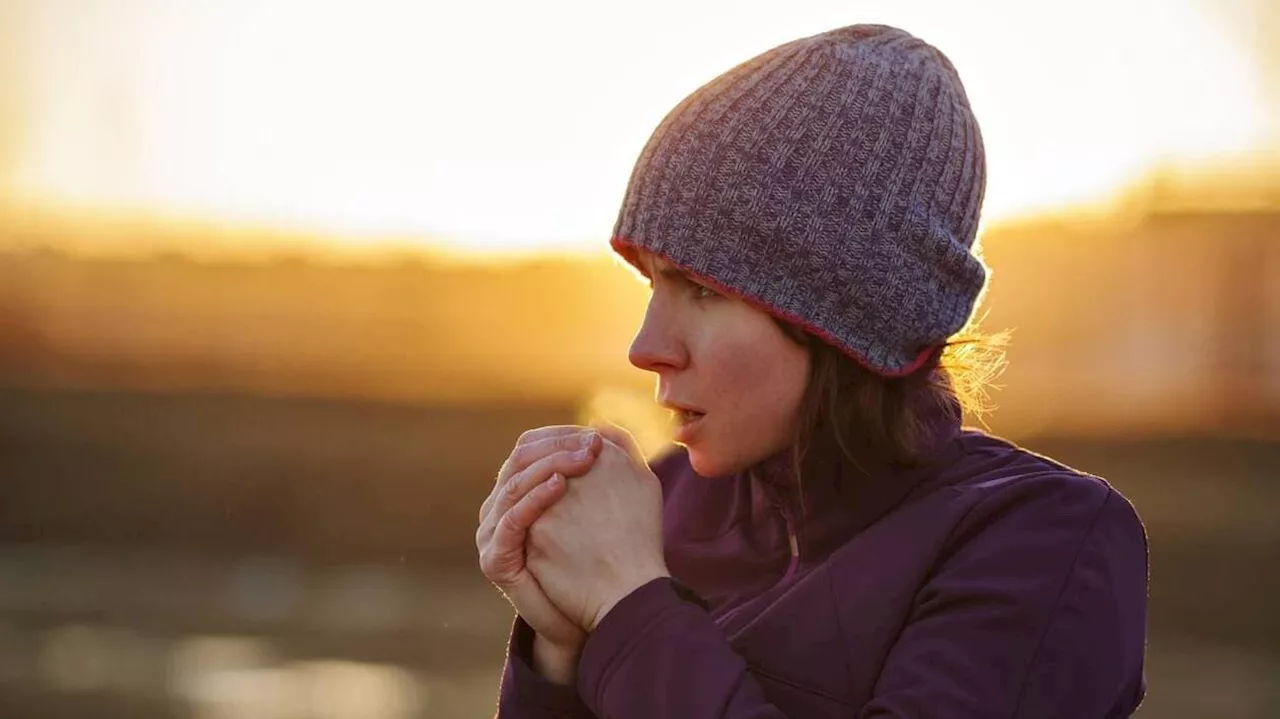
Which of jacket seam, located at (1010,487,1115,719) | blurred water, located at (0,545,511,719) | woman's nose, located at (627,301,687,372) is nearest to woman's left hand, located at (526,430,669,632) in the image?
woman's nose, located at (627,301,687,372)

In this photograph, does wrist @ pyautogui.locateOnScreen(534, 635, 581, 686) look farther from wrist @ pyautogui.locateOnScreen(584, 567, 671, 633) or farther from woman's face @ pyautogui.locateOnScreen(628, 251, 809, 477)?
woman's face @ pyautogui.locateOnScreen(628, 251, 809, 477)

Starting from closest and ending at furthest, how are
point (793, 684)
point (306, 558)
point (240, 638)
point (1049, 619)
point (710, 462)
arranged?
point (1049, 619), point (793, 684), point (710, 462), point (240, 638), point (306, 558)

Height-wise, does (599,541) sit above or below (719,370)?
below

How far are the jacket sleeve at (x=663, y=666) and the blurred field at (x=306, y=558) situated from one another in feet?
14.8

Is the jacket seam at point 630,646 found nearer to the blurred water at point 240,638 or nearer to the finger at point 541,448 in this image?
the finger at point 541,448

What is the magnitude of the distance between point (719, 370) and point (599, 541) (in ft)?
0.70

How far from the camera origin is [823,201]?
1.58 meters

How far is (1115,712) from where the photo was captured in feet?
4.70

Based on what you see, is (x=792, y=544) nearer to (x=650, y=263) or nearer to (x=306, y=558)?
(x=650, y=263)

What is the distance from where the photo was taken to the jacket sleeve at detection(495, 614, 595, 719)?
1.56 m

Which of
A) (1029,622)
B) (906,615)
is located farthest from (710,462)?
(1029,622)

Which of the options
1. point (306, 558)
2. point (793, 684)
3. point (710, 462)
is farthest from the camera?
point (306, 558)

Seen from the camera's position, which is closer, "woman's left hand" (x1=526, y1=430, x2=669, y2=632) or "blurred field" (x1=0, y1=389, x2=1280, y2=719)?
"woman's left hand" (x1=526, y1=430, x2=669, y2=632)

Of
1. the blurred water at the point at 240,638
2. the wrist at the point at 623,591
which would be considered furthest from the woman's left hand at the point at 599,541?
the blurred water at the point at 240,638
